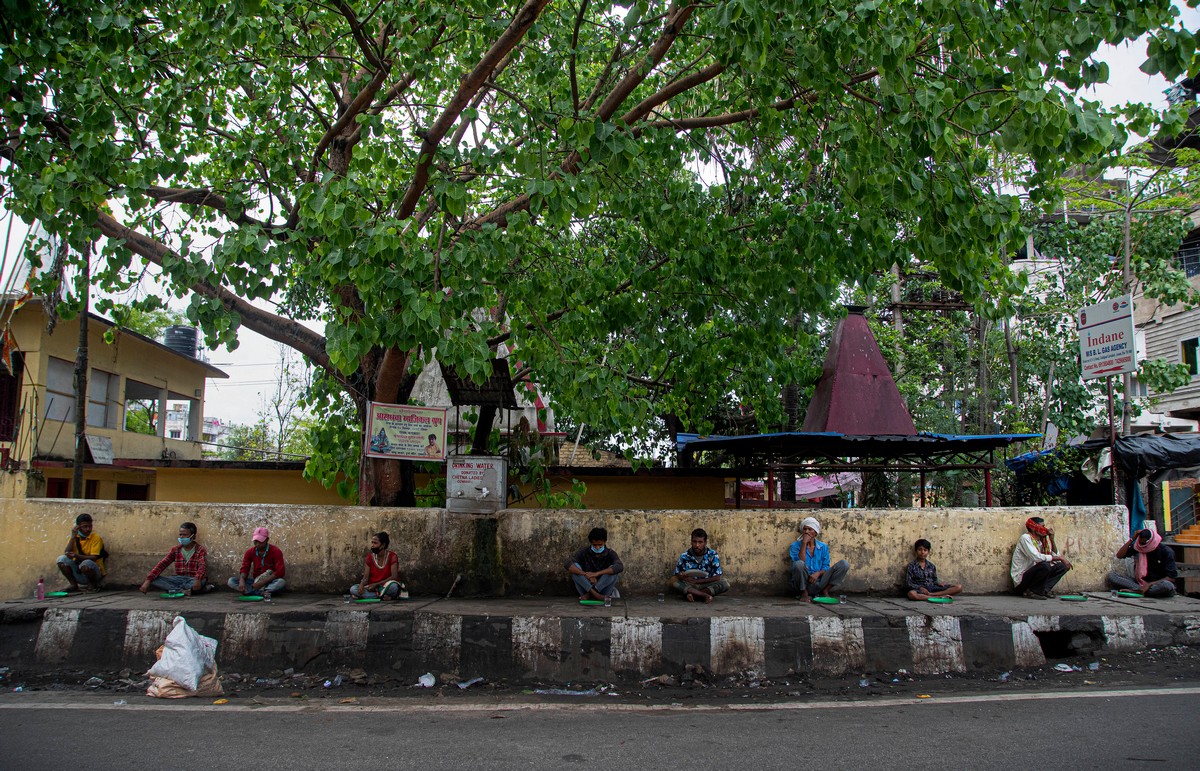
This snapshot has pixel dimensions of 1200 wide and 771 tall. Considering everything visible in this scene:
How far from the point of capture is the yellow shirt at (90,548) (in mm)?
8359

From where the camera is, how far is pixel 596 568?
8078mm

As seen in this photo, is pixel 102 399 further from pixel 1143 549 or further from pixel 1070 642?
pixel 1143 549

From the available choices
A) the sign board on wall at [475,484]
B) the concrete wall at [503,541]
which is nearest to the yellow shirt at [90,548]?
the concrete wall at [503,541]

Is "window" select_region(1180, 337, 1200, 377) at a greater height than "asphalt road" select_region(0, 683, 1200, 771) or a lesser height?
greater

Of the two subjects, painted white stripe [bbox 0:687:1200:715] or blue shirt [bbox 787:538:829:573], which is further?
blue shirt [bbox 787:538:829:573]

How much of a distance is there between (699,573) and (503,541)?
2064 mm

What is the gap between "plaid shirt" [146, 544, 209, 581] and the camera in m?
8.27

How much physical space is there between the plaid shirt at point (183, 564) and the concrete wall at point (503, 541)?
9.2 inches

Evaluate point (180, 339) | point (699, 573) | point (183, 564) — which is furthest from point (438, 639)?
point (180, 339)

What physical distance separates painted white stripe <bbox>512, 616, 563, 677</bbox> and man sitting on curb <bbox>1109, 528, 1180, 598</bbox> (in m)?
6.32

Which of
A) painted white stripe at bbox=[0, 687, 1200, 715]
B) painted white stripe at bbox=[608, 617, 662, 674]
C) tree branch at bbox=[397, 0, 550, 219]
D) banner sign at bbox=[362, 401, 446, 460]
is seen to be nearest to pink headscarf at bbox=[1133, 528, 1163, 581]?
painted white stripe at bbox=[0, 687, 1200, 715]

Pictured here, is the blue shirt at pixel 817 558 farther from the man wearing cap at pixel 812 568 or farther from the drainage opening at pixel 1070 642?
the drainage opening at pixel 1070 642

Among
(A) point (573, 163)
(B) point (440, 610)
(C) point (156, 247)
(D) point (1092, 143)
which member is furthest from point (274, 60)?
(D) point (1092, 143)

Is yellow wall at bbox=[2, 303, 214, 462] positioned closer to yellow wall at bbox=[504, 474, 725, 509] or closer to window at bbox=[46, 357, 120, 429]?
window at bbox=[46, 357, 120, 429]
